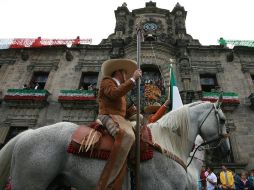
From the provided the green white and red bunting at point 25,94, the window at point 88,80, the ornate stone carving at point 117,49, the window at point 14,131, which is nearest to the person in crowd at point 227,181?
the window at point 88,80

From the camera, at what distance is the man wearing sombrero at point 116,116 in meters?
3.29

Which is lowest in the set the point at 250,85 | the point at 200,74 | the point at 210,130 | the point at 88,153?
the point at 88,153

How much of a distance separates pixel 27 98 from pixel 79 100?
3516 millimetres

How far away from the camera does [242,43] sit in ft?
63.2

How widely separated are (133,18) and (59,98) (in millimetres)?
10634

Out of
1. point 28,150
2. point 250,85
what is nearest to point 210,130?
point 28,150

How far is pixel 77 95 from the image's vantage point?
1520cm

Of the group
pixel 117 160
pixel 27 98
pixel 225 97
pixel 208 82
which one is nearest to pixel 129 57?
pixel 208 82

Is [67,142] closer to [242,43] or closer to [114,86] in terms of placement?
[114,86]

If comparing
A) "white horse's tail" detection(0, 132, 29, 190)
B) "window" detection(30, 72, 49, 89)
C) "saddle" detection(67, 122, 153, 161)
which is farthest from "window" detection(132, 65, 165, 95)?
"white horse's tail" detection(0, 132, 29, 190)

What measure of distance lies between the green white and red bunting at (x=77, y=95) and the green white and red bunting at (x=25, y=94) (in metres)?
1.21

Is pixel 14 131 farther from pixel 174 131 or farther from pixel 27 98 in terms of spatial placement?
pixel 174 131

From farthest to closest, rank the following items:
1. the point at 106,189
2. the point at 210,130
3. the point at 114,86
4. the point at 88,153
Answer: the point at 210,130
the point at 114,86
the point at 88,153
the point at 106,189

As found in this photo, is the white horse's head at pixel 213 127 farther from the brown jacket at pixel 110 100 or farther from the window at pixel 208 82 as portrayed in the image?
the window at pixel 208 82
